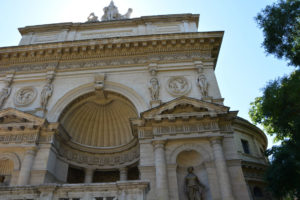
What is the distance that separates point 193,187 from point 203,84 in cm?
611

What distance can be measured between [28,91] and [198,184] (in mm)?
11973

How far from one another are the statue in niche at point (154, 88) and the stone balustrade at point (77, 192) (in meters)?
7.64

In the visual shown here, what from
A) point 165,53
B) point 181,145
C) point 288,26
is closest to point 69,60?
point 165,53

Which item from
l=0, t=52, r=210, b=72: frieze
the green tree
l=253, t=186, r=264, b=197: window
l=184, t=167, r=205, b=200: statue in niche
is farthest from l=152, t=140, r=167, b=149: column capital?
l=253, t=186, r=264, b=197: window

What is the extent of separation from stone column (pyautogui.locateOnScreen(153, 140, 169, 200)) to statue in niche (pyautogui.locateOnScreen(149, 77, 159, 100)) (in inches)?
122

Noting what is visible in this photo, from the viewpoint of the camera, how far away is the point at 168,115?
1271 cm

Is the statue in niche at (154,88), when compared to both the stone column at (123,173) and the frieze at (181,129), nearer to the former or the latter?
the frieze at (181,129)

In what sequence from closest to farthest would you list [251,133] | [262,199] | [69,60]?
1. [69,60]
2. [262,199]
3. [251,133]

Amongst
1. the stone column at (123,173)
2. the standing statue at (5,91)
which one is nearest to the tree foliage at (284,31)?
the stone column at (123,173)

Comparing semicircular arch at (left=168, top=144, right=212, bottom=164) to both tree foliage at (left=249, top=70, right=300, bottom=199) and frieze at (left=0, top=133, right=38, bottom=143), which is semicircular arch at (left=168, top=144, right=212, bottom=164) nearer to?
tree foliage at (left=249, top=70, right=300, bottom=199)

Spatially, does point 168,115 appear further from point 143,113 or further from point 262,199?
point 262,199

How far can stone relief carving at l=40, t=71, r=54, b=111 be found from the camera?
14.7m

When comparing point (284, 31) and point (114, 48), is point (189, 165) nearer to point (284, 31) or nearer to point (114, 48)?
point (284, 31)

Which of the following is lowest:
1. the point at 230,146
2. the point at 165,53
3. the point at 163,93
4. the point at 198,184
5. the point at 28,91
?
the point at 198,184
